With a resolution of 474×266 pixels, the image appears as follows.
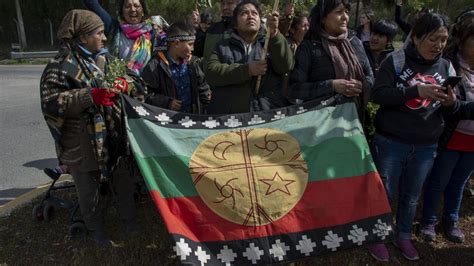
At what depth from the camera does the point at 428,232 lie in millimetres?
3637

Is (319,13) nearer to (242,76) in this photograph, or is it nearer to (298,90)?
(298,90)

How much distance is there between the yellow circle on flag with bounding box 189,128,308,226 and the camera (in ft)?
9.53

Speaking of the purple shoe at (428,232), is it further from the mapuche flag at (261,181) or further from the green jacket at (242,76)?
the green jacket at (242,76)

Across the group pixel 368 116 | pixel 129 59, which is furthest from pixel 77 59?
pixel 368 116

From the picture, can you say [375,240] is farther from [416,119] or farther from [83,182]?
[83,182]

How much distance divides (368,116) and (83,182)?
2.45 m

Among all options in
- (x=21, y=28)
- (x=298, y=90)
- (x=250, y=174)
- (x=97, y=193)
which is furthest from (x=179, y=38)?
(x=21, y=28)

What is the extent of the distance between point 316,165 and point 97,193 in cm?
174

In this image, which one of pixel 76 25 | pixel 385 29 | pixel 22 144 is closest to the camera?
pixel 76 25

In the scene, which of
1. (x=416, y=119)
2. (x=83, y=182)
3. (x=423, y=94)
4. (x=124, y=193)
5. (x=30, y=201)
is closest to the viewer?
(x=423, y=94)

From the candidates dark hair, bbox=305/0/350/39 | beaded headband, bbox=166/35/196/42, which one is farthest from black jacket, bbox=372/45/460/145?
beaded headband, bbox=166/35/196/42

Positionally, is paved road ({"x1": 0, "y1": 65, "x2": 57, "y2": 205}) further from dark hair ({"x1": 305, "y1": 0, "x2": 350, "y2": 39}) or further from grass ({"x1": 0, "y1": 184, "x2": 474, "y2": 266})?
dark hair ({"x1": 305, "y1": 0, "x2": 350, "y2": 39})

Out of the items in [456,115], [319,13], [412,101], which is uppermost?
[319,13]

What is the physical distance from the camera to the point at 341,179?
3.08 meters
